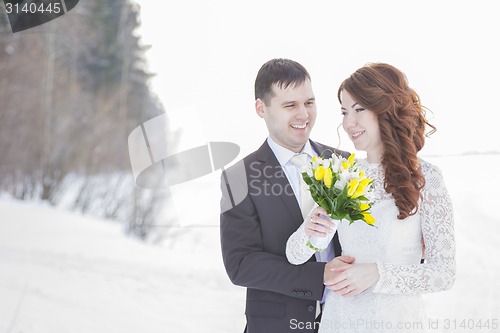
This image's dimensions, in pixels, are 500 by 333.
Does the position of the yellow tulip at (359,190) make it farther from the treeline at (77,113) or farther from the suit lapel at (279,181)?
the treeline at (77,113)

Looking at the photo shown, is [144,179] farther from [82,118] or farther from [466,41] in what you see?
[466,41]

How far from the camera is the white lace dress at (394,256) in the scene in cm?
178

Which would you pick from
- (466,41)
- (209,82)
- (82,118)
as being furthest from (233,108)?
(82,118)

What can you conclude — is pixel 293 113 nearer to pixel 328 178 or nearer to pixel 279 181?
pixel 279 181

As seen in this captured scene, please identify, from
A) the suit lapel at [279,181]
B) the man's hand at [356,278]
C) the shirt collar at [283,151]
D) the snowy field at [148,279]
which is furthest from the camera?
the snowy field at [148,279]

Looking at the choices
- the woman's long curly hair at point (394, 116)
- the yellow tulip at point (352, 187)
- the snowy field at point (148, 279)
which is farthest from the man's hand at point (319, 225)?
the snowy field at point (148, 279)

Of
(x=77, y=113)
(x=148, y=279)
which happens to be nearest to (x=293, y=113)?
(x=148, y=279)

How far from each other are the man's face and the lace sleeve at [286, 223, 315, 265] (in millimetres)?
411

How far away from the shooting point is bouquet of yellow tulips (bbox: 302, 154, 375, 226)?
1.73 meters

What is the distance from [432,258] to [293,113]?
715 millimetres

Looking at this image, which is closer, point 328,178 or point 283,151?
point 328,178

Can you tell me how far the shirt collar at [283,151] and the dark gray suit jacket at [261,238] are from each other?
0.06m

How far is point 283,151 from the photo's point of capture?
2275 millimetres

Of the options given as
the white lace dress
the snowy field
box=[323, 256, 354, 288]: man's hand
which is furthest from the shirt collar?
the snowy field
